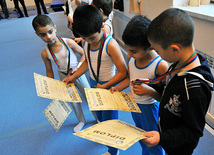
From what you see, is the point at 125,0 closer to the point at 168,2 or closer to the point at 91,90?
the point at 168,2

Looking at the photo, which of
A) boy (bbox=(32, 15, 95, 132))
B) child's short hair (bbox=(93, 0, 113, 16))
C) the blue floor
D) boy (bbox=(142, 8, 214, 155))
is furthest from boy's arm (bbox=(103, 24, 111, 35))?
boy (bbox=(142, 8, 214, 155))

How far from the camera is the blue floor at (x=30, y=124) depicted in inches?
74.0

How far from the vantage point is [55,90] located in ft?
4.20

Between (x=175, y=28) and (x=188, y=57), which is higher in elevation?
(x=175, y=28)

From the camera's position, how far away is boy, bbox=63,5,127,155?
1246 millimetres

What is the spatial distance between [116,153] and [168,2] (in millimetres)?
1715

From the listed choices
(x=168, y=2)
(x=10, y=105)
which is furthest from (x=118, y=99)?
(x=10, y=105)

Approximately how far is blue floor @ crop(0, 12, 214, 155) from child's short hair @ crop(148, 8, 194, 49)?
1336 mm

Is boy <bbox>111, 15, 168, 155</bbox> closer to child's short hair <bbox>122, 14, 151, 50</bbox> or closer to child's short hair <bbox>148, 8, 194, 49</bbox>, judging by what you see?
child's short hair <bbox>122, 14, 151, 50</bbox>

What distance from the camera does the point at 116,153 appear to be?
169 centimetres

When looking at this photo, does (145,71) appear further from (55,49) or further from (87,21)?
(55,49)

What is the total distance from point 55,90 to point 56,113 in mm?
217

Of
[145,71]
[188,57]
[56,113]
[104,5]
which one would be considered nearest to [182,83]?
[188,57]

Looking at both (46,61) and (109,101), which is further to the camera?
(46,61)
